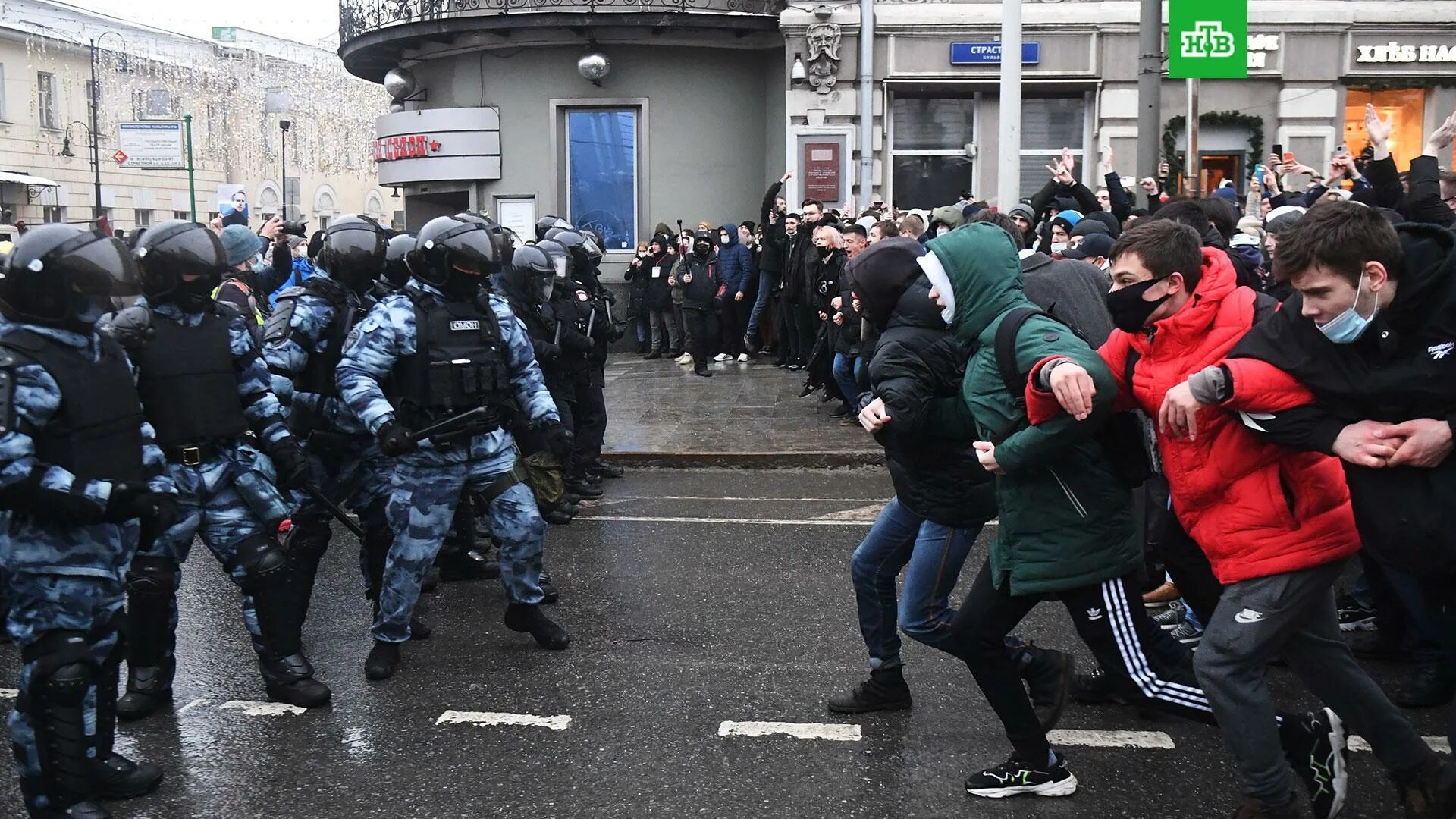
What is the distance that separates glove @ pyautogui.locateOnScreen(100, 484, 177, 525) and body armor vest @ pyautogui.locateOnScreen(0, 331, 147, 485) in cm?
11

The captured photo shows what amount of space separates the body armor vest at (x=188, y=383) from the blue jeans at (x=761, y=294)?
11766 millimetres

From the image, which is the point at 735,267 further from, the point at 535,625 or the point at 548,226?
the point at 535,625

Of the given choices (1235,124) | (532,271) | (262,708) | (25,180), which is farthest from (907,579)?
(25,180)

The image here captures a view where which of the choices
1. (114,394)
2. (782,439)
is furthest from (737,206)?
(114,394)

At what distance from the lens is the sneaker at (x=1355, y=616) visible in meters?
5.82

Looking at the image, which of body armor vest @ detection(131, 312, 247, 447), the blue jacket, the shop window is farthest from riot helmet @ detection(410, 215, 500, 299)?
the shop window

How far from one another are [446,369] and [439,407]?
0.16 meters

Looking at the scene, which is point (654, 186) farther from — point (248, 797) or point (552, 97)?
point (248, 797)

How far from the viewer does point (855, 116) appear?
1852 cm

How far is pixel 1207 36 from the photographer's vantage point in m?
10.2

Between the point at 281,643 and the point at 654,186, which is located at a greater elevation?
the point at 654,186

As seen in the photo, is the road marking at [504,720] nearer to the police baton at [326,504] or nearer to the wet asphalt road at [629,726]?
the wet asphalt road at [629,726]

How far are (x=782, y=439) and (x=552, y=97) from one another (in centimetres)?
1034

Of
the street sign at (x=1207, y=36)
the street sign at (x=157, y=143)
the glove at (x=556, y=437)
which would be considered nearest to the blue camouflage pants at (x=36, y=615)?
the glove at (x=556, y=437)
